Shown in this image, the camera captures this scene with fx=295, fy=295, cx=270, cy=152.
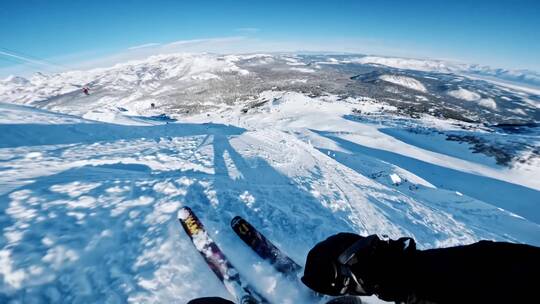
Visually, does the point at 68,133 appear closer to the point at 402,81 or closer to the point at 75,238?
the point at 75,238

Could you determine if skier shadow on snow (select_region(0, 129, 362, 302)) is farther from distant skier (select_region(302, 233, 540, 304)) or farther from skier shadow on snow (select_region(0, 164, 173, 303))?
distant skier (select_region(302, 233, 540, 304))

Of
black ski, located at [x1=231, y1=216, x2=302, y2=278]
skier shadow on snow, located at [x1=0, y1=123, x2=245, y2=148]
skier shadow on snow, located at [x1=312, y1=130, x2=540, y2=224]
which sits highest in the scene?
black ski, located at [x1=231, y1=216, x2=302, y2=278]

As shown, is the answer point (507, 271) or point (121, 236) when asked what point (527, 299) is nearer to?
point (507, 271)

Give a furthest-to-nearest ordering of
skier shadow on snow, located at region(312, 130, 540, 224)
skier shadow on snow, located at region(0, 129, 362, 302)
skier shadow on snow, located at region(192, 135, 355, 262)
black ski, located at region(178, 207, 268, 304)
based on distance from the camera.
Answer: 1. skier shadow on snow, located at region(312, 130, 540, 224)
2. skier shadow on snow, located at region(192, 135, 355, 262)
3. black ski, located at region(178, 207, 268, 304)
4. skier shadow on snow, located at region(0, 129, 362, 302)

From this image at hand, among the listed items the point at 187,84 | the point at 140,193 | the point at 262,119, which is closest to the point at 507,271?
the point at 140,193

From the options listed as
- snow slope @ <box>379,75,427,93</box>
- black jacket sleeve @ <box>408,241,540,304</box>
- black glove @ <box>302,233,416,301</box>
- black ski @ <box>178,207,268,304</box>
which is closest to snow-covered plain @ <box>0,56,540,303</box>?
black ski @ <box>178,207,268,304</box>

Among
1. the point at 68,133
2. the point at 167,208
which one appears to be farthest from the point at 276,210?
the point at 68,133

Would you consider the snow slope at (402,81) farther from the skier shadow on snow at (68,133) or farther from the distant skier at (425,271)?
the distant skier at (425,271)

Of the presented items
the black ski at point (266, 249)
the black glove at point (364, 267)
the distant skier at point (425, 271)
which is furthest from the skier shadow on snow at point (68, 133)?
the distant skier at point (425, 271)
